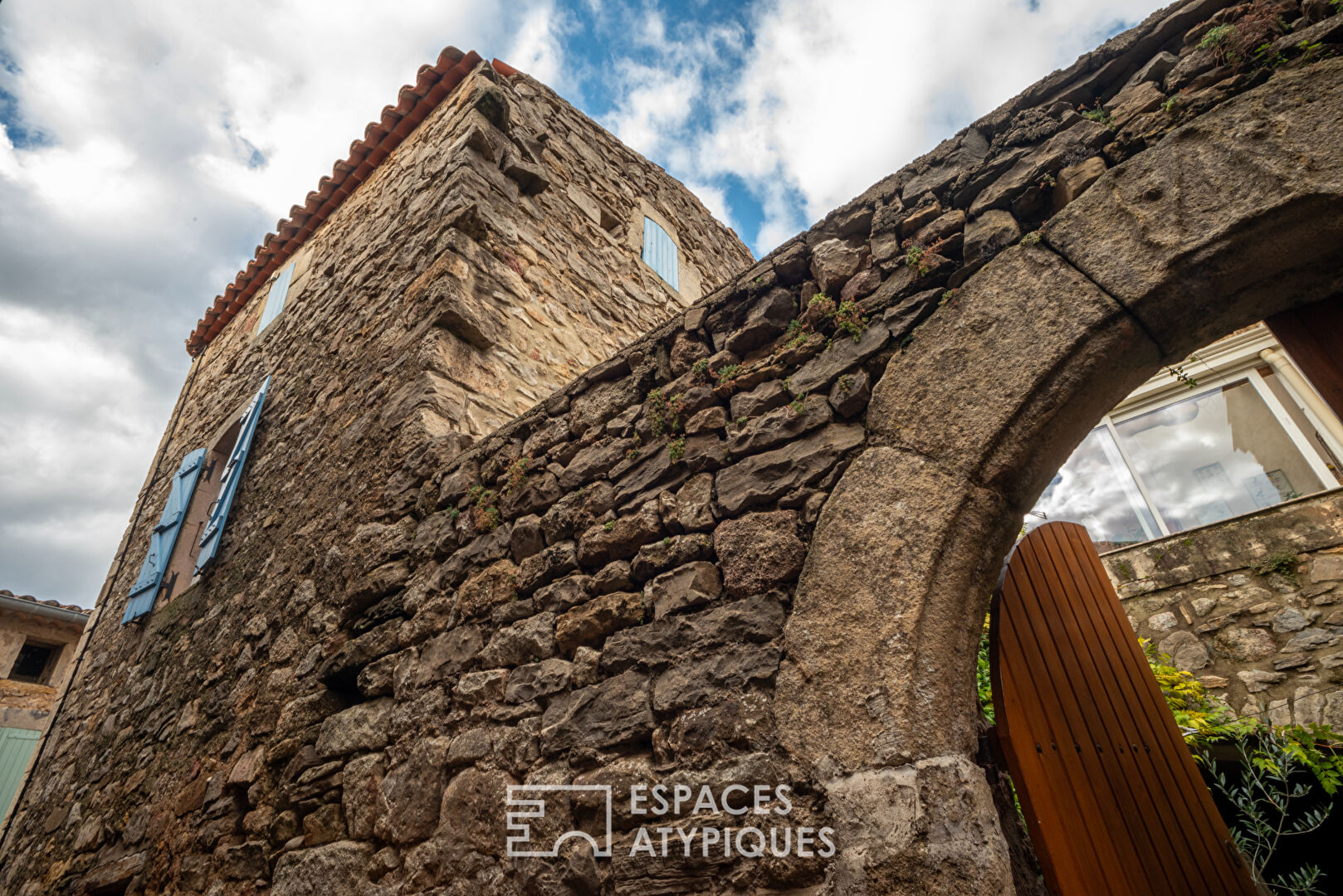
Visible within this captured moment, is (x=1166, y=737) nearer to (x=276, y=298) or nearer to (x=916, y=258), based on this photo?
(x=916, y=258)

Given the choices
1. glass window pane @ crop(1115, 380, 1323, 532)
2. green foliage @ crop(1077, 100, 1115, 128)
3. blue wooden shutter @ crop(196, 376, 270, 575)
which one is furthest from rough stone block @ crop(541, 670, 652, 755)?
glass window pane @ crop(1115, 380, 1323, 532)

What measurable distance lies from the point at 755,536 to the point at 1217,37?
1.58 metres

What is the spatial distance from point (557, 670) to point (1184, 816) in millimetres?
1929

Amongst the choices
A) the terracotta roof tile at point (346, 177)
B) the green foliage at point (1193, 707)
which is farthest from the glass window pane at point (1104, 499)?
the terracotta roof tile at point (346, 177)

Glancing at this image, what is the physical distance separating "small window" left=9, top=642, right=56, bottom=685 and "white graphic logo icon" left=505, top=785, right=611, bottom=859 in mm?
11611

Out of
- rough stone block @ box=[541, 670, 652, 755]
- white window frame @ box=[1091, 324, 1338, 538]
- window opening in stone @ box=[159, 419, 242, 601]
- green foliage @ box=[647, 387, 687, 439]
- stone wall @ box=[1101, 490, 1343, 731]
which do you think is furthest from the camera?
white window frame @ box=[1091, 324, 1338, 538]

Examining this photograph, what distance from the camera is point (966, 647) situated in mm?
1392

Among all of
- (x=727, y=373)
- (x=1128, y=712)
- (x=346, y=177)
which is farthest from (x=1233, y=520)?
(x=346, y=177)

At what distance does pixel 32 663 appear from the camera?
373 inches

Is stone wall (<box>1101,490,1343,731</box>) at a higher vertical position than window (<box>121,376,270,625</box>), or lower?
lower

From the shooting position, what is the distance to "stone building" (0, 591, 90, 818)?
315 inches

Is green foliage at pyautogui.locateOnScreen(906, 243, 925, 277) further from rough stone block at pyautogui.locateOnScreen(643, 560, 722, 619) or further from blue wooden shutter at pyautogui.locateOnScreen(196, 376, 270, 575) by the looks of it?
blue wooden shutter at pyautogui.locateOnScreen(196, 376, 270, 575)

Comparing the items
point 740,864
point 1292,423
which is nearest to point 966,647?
point 740,864

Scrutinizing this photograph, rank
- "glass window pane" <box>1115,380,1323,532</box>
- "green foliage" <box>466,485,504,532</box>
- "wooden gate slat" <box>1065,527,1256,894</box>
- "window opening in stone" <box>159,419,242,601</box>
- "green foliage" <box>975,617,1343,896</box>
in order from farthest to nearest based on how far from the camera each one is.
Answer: "glass window pane" <box>1115,380,1323,532</box> < "window opening in stone" <box>159,419,242,601</box> < "green foliage" <box>975,617,1343,896</box> < "green foliage" <box>466,485,504,532</box> < "wooden gate slat" <box>1065,527,1256,894</box>
